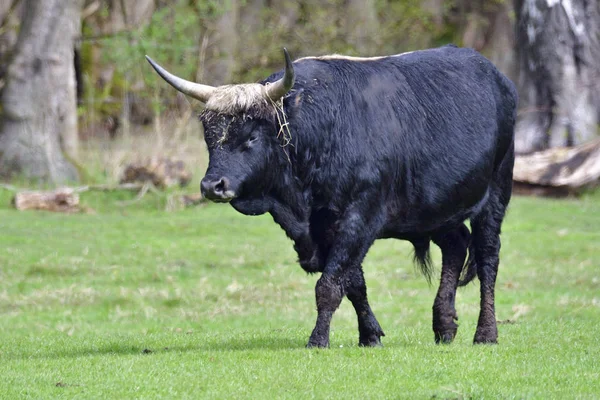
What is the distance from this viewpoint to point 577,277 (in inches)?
628

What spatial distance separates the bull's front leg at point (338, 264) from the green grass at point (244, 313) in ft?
1.00

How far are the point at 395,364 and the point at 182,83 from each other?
2955 millimetres

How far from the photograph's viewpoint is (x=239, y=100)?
906 centimetres

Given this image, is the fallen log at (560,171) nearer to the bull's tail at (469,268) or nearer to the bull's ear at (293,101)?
the bull's tail at (469,268)

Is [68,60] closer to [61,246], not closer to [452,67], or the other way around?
[61,246]

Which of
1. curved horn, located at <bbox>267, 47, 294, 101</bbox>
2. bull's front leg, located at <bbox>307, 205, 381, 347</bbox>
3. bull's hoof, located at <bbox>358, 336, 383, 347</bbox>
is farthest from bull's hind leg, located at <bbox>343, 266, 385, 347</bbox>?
curved horn, located at <bbox>267, 47, 294, 101</bbox>

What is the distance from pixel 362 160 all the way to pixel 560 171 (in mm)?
15181

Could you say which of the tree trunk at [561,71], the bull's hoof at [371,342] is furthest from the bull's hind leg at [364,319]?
the tree trunk at [561,71]

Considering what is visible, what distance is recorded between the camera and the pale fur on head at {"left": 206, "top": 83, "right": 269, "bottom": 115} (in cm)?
906

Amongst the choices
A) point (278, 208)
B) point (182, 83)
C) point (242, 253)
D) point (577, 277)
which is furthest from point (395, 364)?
point (242, 253)

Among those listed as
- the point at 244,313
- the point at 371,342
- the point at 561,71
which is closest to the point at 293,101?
the point at 371,342

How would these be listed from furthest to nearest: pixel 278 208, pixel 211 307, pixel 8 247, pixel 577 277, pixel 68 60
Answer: pixel 68 60, pixel 8 247, pixel 577 277, pixel 211 307, pixel 278 208

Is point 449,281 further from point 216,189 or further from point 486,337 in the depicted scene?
point 216,189

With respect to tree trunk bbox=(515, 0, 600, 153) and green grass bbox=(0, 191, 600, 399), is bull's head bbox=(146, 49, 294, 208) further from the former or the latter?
tree trunk bbox=(515, 0, 600, 153)
